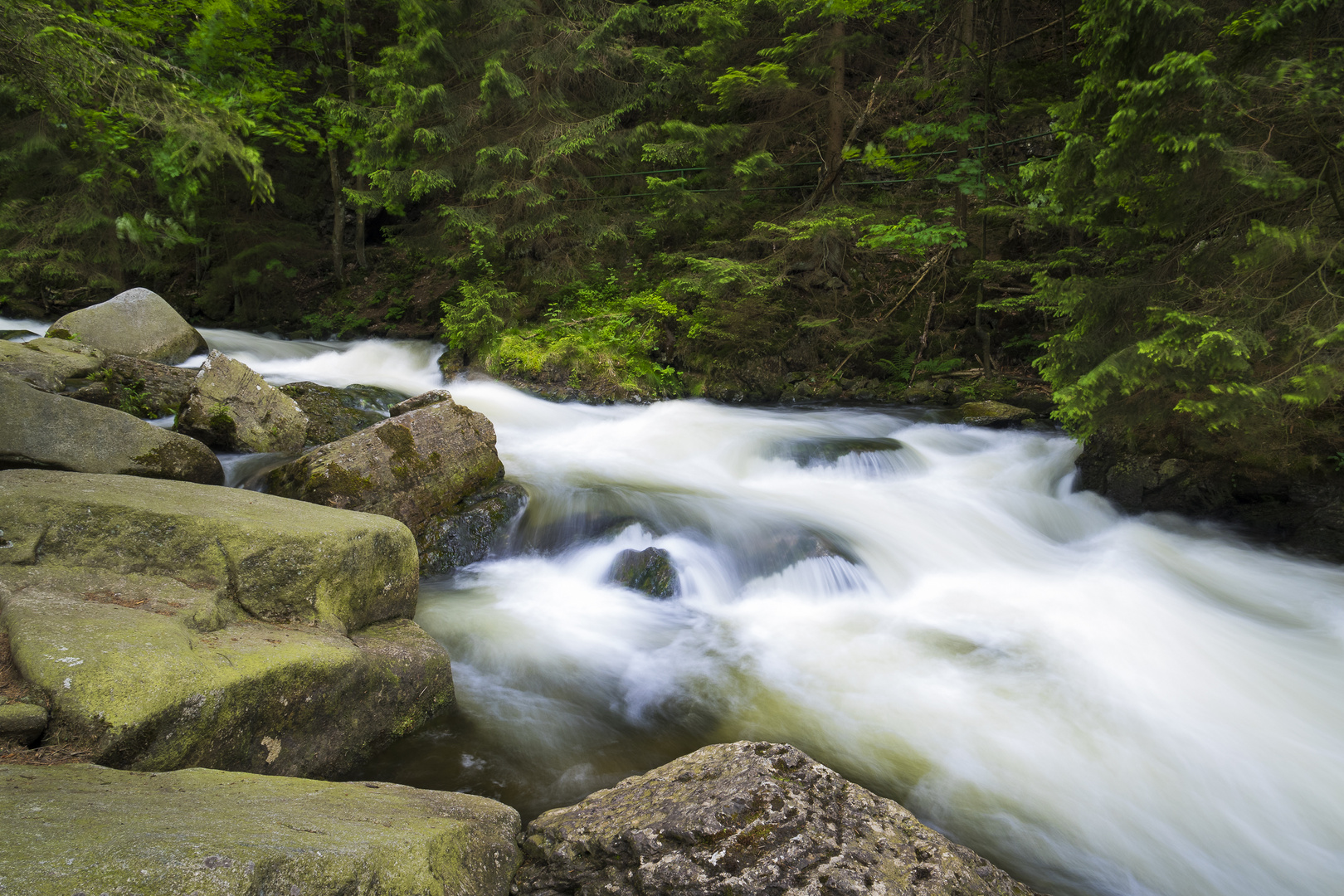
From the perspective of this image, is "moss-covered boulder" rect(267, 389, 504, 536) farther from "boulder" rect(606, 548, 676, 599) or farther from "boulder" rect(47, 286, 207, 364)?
"boulder" rect(47, 286, 207, 364)

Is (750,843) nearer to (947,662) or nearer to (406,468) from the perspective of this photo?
(947,662)

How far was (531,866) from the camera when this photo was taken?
244 cm

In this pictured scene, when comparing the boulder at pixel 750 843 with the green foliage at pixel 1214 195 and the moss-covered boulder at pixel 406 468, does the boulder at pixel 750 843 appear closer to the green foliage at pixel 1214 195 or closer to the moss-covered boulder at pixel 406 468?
the moss-covered boulder at pixel 406 468

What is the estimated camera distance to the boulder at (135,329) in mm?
8828

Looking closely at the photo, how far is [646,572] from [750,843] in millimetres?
3684

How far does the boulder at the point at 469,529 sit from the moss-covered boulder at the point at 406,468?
83 millimetres

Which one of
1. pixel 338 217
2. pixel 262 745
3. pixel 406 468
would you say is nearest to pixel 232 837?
pixel 262 745

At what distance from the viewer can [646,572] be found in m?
5.84

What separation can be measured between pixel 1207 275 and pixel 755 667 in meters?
4.72

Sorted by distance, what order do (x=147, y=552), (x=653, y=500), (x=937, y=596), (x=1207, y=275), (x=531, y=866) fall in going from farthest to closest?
(x=653, y=500) → (x=937, y=596) → (x=1207, y=275) → (x=147, y=552) → (x=531, y=866)

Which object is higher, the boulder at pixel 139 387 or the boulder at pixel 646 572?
the boulder at pixel 139 387

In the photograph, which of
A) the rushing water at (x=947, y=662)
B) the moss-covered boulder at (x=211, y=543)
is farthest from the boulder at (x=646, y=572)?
the moss-covered boulder at (x=211, y=543)

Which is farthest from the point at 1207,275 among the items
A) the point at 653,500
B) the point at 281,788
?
the point at 281,788

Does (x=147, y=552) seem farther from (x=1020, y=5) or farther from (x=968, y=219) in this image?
(x=1020, y=5)
